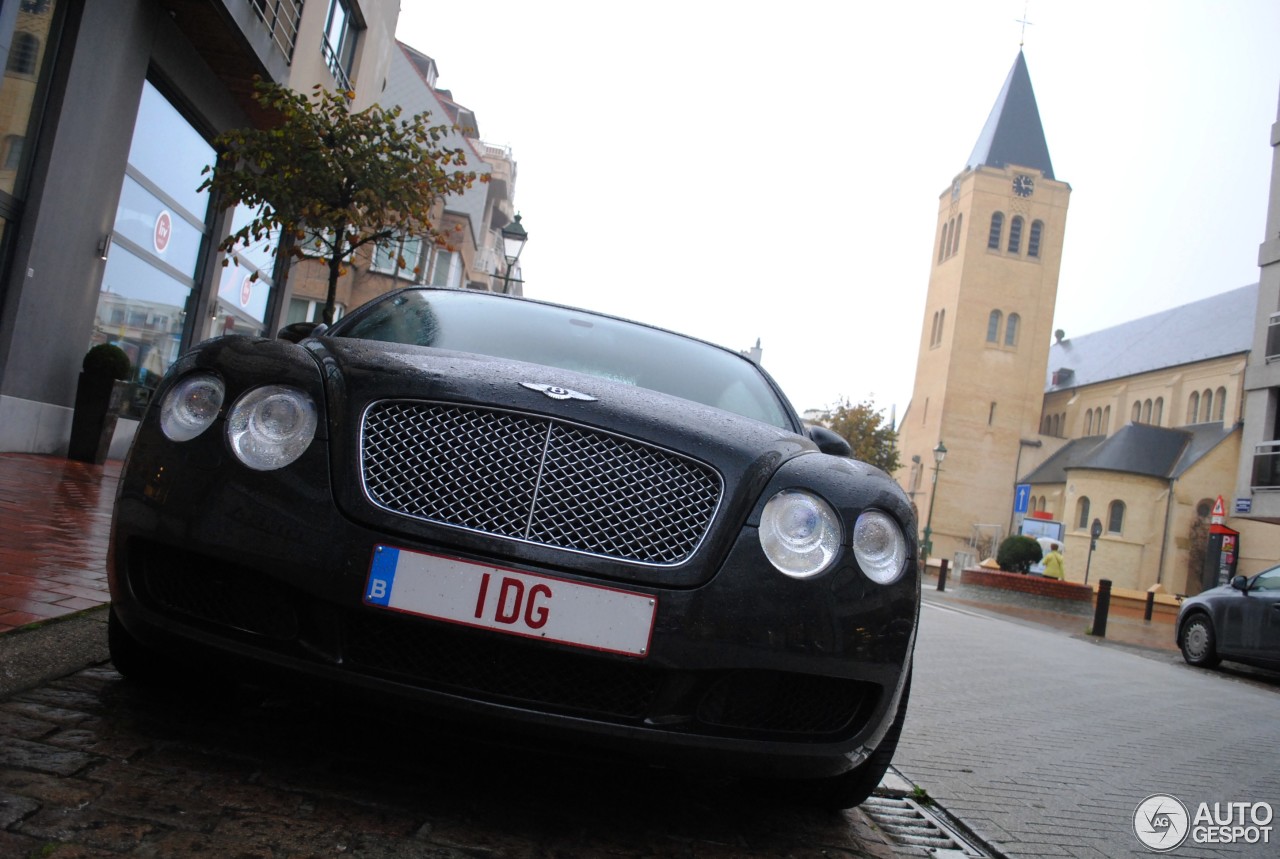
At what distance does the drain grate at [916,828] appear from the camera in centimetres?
287

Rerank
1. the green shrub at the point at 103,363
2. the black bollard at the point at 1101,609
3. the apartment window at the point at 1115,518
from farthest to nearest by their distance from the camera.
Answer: the apartment window at the point at 1115,518
the black bollard at the point at 1101,609
the green shrub at the point at 103,363

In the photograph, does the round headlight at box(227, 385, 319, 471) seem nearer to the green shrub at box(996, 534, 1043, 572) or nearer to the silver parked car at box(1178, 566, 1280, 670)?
the silver parked car at box(1178, 566, 1280, 670)

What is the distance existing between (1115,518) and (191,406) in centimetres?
5703

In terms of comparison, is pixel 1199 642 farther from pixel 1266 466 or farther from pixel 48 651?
pixel 1266 466

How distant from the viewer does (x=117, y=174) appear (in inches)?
429

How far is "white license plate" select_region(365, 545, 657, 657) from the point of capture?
7.34 feet

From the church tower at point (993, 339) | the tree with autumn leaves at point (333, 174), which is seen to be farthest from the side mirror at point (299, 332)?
the church tower at point (993, 339)

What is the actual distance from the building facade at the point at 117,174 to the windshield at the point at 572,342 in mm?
6479

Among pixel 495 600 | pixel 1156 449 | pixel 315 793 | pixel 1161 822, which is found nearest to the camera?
pixel 495 600

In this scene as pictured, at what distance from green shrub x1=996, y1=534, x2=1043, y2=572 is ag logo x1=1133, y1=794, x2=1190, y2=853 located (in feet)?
88.7

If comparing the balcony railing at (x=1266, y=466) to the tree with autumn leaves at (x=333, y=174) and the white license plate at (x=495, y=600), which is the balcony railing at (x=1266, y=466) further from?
the white license plate at (x=495, y=600)

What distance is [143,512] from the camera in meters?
2.40

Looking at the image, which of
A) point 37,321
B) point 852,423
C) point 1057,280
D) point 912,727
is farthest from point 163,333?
point 1057,280

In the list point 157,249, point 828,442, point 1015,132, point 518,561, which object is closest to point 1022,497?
point 1015,132
